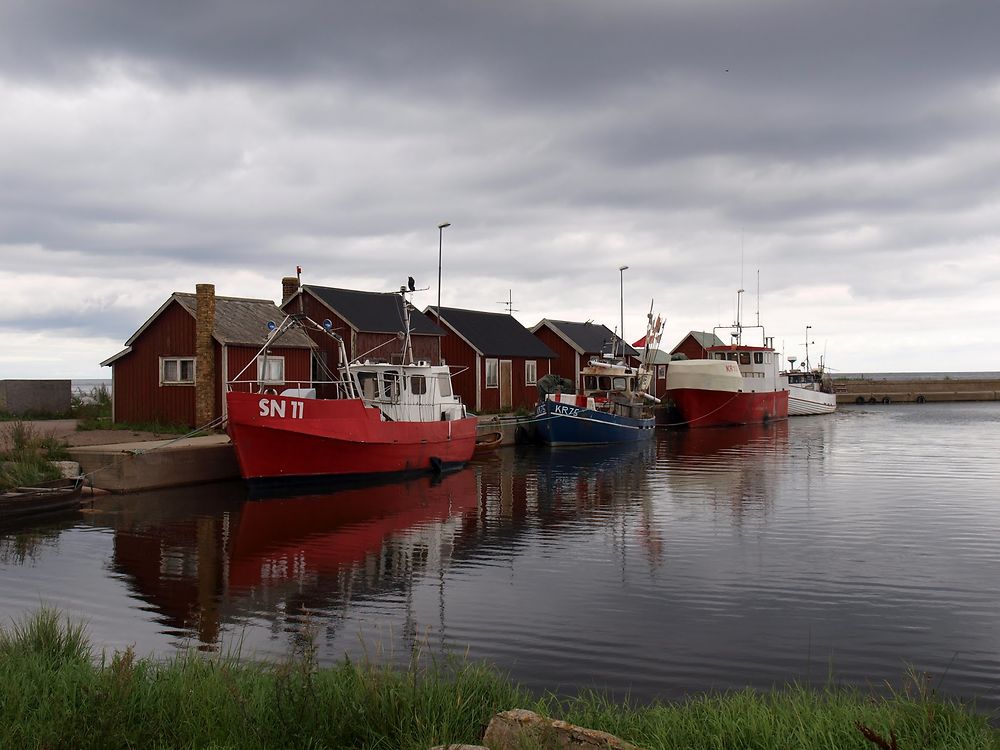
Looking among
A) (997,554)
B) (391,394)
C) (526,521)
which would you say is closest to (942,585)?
(997,554)

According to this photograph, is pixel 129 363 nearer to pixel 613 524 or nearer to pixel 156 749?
pixel 613 524

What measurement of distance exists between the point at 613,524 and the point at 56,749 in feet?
45.1

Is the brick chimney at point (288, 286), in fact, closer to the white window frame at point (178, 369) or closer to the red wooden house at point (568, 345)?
the white window frame at point (178, 369)

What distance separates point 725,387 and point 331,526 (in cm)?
3588

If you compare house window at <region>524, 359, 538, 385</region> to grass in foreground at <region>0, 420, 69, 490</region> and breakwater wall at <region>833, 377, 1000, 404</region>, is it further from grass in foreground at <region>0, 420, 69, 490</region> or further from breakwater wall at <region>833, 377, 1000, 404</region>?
breakwater wall at <region>833, 377, 1000, 404</region>

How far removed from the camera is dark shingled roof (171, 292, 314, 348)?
28266mm

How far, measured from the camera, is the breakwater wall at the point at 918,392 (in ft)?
270

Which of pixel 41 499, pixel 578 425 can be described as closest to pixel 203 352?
pixel 41 499

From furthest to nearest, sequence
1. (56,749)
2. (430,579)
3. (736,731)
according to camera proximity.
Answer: (430,579), (736,731), (56,749)

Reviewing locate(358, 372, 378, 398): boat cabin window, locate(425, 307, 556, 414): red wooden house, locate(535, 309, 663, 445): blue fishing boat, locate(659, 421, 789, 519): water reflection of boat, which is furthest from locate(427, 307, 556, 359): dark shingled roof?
locate(358, 372, 378, 398): boat cabin window

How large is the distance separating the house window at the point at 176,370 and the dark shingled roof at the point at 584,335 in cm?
2421

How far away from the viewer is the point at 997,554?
14.9m

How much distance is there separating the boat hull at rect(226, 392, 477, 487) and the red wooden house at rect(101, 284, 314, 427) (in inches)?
182

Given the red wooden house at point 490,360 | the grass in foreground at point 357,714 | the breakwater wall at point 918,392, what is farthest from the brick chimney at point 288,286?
the breakwater wall at point 918,392
